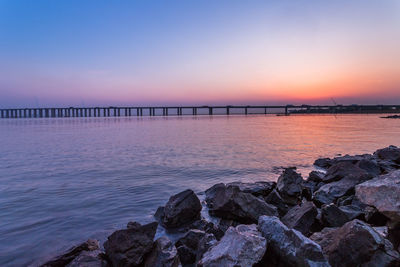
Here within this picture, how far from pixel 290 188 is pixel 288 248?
15.2 feet

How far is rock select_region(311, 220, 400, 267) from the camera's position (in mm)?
3576

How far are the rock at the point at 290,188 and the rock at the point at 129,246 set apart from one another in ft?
15.8

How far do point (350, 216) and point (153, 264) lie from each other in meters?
4.33

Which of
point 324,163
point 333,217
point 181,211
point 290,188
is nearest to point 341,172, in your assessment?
point 290,188

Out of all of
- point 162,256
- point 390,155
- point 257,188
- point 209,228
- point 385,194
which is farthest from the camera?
point 390,155

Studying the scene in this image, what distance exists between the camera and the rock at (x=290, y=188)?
780cm

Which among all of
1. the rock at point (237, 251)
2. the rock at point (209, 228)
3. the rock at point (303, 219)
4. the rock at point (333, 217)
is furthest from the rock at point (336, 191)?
the rock at point (237, 251)

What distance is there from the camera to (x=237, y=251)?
3.45 metres

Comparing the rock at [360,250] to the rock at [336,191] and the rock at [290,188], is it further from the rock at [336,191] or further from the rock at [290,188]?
the rock at [290,188]

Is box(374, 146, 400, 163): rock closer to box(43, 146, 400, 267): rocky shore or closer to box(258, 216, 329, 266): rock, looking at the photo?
box(43, 146, 400, 267): rocky shore

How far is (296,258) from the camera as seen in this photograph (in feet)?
11.3

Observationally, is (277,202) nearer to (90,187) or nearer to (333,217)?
(333,217)

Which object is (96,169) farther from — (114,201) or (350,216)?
(350,216)

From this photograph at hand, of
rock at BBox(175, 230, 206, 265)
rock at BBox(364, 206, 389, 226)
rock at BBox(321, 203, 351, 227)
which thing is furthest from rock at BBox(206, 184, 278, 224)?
rock at BBox(364, 206, 389, 226)
